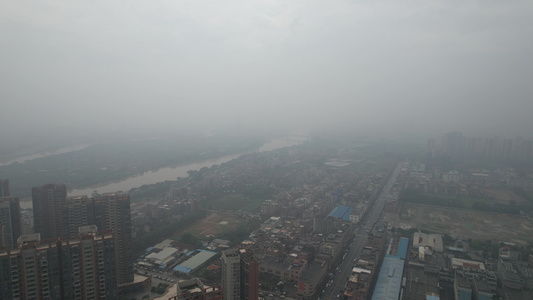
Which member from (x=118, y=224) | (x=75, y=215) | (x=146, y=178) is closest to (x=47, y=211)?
(x=75, y=215)

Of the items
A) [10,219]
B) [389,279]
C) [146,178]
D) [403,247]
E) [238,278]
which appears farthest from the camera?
[146,178]

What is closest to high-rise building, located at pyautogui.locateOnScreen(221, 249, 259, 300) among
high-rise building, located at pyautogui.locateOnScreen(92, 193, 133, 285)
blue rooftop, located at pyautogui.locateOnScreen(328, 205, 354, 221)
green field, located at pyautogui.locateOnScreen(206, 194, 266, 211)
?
high-rise building, located at pyautogui.locateOnScreen(92, 193, 133, 285)

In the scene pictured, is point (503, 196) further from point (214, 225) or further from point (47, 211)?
point (47, 211)

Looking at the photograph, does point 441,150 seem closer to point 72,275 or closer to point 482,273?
point 482,273

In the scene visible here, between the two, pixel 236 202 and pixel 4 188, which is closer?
pixel 4 188

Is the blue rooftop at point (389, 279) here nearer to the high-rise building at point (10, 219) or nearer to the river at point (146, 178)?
the high-rise building at point (10, 219)

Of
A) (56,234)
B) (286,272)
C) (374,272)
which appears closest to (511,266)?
(374,272)
